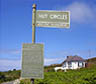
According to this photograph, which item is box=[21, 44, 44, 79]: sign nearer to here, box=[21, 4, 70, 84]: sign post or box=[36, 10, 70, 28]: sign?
box=[21, 4, 70, 84]: sign post

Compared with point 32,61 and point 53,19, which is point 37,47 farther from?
→ point 53,19

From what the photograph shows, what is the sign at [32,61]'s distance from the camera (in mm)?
4191

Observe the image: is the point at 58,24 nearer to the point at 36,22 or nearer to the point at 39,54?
the point at 36,22

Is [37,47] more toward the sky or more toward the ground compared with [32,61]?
more toward the sky

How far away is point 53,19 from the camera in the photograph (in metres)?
4.52

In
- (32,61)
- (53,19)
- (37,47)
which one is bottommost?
(32,61)

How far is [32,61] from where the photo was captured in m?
4.23

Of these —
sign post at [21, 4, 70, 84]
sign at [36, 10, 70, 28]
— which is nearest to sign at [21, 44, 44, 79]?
sign post at [21, 4, 70, 84]

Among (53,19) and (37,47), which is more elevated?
(53,19)

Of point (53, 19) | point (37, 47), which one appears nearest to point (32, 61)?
point (37, 47)

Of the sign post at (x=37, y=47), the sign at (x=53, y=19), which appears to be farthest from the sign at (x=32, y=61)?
the sign at (x=53, y=19)

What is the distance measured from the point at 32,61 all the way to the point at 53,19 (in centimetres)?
122

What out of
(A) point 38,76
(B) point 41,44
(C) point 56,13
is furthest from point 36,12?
(A) point 38,76

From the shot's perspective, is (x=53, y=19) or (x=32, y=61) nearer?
(x=32, y=61)
